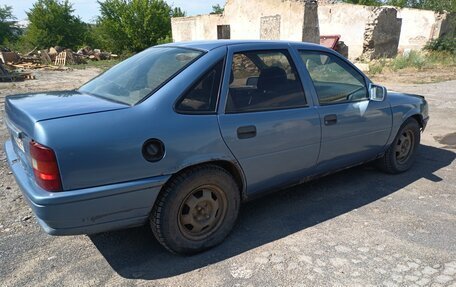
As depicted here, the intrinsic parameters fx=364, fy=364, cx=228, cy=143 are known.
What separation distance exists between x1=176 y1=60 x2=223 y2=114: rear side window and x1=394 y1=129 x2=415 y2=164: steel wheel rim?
2663mm

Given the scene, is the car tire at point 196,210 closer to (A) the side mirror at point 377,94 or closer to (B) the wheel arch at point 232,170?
(B) the wheel arch at point 232,170

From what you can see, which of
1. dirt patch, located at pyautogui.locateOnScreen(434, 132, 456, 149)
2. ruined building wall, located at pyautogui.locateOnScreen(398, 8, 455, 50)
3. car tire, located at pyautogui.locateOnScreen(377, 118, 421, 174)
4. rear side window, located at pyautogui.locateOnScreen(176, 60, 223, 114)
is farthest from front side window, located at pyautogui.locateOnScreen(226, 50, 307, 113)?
ruined building wall, located at pyautogui.locateOnScreen(398, 8, 455, 50)

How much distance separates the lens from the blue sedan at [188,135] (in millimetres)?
2305

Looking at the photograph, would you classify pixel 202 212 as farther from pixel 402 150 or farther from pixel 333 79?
pixel 402 150

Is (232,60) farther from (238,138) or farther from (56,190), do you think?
(56,190)

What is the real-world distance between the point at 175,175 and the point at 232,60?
3.53ft

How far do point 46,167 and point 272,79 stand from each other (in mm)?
1962

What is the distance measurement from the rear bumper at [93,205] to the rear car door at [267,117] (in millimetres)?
740

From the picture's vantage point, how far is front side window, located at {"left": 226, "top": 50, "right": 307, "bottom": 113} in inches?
118

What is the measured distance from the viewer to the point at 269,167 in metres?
3.13

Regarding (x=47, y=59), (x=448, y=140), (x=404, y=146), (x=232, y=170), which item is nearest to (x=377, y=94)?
(x=404, y=146)

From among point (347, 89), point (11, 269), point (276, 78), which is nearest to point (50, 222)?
point (11, 269)

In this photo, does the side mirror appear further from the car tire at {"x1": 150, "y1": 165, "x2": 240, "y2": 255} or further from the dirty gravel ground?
the car tire at {"x1": 150, "y1": 165, "x2": 240, "y2": 255}

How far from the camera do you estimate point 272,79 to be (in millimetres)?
3254
